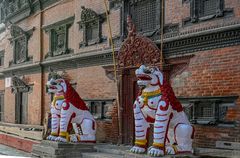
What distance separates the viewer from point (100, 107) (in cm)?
1270

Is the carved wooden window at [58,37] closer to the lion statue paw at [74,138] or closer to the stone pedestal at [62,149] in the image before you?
the lion statue paw at [74,138]

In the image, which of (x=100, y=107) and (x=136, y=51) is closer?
(x=136, y=51)

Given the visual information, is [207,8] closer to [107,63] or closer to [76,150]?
[107,63]

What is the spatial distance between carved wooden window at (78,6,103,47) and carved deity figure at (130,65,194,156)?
4822 mm

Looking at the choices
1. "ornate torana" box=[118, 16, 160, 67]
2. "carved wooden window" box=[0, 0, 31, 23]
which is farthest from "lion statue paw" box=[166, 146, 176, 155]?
"carved wooden window" box=[0, 0, 31, 23]

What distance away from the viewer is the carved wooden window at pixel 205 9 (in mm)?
9000

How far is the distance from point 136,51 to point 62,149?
10.0 ft

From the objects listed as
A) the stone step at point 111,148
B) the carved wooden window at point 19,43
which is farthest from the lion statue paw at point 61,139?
the carved wooden window at point 19,43

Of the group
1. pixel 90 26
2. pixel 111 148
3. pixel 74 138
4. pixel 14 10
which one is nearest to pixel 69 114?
pixel 74 138

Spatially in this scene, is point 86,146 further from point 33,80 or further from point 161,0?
point 33,80

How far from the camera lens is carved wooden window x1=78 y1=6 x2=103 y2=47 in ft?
42.5

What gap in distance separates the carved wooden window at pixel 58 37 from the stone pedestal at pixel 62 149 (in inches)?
185

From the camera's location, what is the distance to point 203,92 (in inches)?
367

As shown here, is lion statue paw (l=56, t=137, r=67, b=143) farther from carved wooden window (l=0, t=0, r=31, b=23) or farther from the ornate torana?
carved wooden window (l=0, t=0, r=31, b=23)
